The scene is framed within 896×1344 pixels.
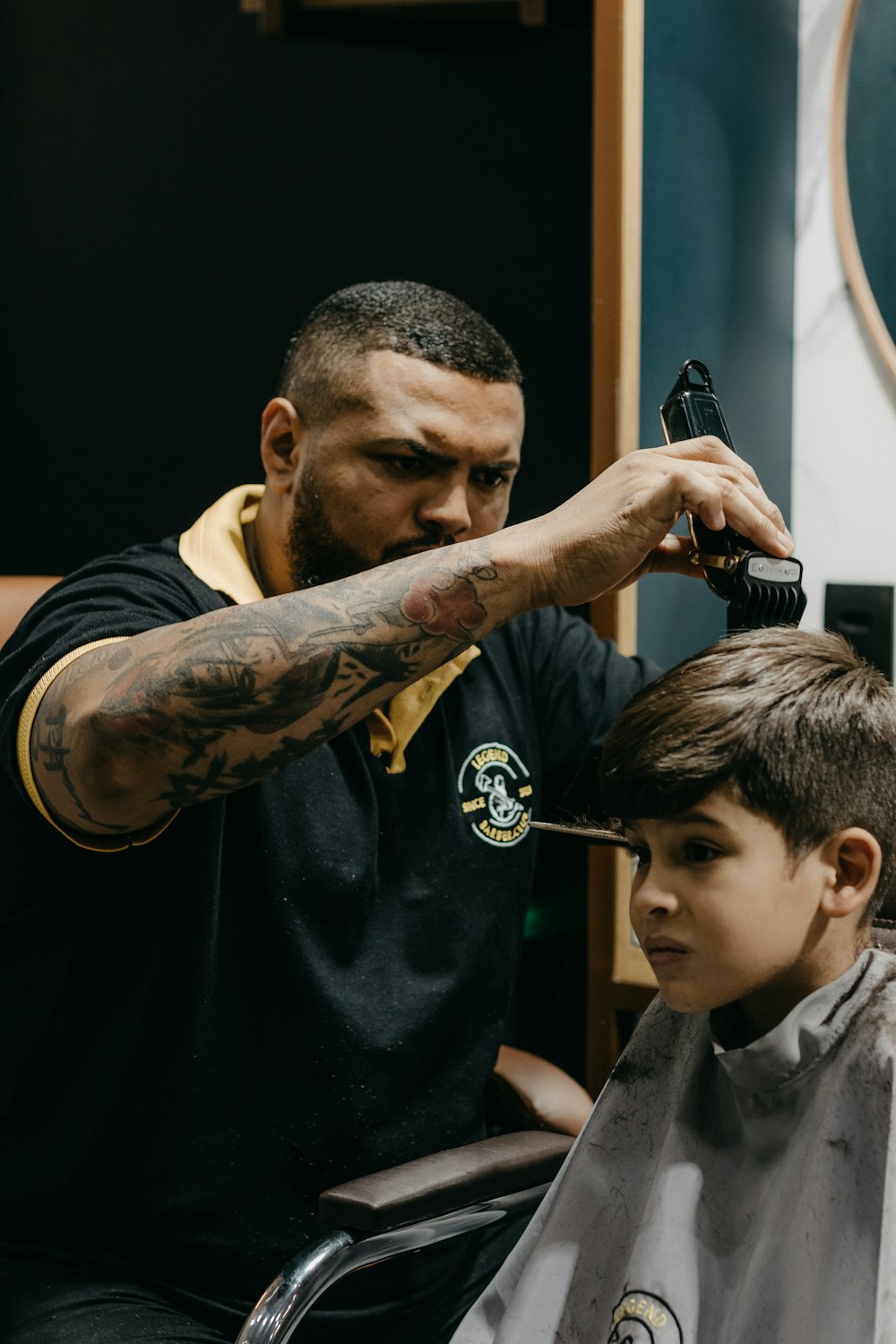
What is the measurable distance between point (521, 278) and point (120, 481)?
40.7 inches

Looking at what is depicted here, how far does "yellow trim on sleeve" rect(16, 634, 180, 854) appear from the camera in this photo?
1.36 m

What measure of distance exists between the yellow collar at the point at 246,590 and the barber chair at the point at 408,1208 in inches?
19.0

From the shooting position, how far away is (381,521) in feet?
5.41

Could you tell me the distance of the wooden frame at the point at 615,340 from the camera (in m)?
1.84

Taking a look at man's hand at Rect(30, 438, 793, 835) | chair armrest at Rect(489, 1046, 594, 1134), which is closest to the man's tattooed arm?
man's hand at Rect(30, 438, 793, 835)

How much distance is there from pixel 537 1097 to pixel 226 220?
6.84 feet

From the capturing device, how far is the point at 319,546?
171 centimetres

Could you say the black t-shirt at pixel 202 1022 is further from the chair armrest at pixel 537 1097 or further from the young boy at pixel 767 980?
the young boy at pixel 767 980

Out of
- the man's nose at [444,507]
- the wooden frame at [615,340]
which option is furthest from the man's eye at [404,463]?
the wooden frame at [615,340]

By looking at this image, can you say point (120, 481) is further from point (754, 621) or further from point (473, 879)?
point (754, 621)

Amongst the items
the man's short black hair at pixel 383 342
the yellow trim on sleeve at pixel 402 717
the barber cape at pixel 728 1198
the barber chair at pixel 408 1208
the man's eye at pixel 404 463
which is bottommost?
the barber chair at pixel 408 1208

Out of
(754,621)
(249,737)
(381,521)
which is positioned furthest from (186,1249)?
(754,621)

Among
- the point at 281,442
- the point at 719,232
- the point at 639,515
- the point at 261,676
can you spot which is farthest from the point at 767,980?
the point at 719,232

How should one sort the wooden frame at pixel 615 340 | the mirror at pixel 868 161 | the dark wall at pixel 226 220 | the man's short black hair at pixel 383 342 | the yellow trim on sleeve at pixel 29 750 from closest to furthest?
the yellow trim on sleeve at pixel 29 750 → the man's short black hair at pixel 383 342 → the wooden frame at pixel 615 340 → the mirror at pixel 868 161 → the dark wall at pixel 226 220
